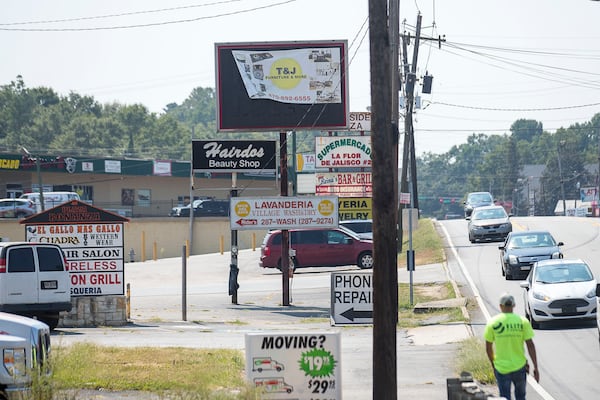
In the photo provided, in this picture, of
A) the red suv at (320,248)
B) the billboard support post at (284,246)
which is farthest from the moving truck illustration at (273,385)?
the red suv at (320,248)

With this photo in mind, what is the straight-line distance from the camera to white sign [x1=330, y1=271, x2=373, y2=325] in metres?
18.1

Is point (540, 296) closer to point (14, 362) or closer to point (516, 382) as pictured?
point (516, 382)

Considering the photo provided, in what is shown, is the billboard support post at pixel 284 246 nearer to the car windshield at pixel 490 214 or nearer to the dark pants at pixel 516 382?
the car windshield at pixel 490 214

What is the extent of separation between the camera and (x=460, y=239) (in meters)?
50.6

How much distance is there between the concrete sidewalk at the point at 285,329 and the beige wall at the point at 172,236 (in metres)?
22.0

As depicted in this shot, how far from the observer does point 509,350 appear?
11469mm

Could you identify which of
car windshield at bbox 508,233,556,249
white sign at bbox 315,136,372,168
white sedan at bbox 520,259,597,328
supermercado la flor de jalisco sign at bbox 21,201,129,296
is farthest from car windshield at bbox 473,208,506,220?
white sedan at bbox 520,259,597,328

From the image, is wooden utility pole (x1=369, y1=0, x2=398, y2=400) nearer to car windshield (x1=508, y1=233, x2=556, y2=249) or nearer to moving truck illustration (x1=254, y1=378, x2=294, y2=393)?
moving truck illustration (x1=254, y1=378, x2=294, y2=393)

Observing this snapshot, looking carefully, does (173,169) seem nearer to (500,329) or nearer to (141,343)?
(141,343)

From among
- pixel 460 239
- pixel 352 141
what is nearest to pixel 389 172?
pixel 352 141

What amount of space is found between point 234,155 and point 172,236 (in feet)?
110

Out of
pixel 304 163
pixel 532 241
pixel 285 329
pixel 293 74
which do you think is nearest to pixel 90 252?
pixel 285 329

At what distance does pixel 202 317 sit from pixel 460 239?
22.9m

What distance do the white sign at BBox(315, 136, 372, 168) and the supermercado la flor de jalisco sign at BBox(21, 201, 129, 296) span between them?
60.7 ft
